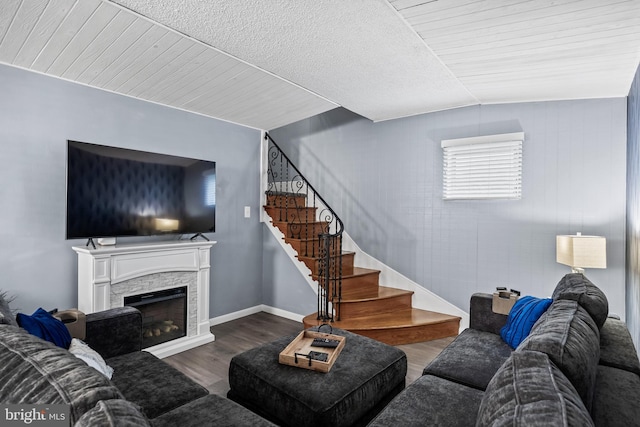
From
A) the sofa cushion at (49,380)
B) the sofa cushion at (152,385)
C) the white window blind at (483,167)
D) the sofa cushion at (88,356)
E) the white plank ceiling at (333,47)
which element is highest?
the white plank ceiling at (333,47)

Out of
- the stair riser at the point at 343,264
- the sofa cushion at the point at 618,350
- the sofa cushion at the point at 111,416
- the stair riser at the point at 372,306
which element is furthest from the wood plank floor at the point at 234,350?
the sofa cushion at the point at 111,416

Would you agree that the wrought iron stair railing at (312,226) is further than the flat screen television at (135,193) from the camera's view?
Yes

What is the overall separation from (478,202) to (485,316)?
1481 millimetres

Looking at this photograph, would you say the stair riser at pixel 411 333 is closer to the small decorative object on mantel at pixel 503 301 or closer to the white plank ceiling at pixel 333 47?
the small decorative object on mantel at pixel 503 301

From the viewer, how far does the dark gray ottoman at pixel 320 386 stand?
180cm

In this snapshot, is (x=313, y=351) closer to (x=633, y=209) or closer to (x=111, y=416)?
(x=111, y=416)

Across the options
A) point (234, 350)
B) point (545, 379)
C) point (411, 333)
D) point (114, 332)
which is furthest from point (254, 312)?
point (545, 379)

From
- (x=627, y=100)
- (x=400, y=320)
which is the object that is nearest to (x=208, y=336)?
(x=400, y=320)

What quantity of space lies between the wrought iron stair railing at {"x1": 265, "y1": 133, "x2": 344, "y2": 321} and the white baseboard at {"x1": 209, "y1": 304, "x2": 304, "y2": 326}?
607 millimetres

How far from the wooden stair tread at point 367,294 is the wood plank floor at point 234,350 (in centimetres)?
63

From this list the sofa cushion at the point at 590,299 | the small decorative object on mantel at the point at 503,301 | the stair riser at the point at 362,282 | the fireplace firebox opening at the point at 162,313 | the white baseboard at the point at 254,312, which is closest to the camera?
the sofa cushion at the point at 590,299

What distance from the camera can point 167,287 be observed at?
11.4 ft

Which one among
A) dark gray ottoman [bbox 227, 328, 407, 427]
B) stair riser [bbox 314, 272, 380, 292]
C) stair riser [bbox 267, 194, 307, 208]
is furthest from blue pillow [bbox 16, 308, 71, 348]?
stair riser [bbox 267, 194, 307, 208]

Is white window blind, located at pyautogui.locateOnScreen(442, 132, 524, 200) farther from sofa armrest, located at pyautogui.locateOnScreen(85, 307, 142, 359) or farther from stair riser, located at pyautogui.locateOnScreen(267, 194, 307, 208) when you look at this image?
sofa armrest, located at pyautogui.locateOnScreen(85, 307, 142, 359)
